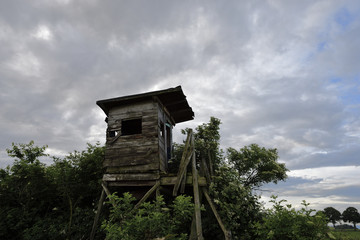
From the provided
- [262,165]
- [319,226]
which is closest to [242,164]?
[262,165]

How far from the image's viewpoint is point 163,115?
12422 mm

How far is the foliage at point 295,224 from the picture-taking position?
599 cm

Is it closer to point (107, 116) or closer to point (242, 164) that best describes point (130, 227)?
point (107, 116)

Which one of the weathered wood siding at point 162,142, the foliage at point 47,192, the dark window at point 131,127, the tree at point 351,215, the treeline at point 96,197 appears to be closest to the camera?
the treeline at point 96,197

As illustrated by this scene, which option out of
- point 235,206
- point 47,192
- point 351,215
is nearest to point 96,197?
point 47,192

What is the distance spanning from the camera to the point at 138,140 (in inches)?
432

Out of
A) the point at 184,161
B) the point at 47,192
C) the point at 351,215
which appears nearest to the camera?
the point at 184,161

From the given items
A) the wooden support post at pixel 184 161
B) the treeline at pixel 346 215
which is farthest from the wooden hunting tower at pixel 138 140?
the treeline at pixel 346 215

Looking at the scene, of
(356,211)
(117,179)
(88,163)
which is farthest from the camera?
(356,211)

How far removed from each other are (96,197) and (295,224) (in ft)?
40.7

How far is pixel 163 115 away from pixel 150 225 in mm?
7511

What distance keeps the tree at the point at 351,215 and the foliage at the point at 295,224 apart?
207ft

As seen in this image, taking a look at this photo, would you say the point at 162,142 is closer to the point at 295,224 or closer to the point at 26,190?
the point at 295,224

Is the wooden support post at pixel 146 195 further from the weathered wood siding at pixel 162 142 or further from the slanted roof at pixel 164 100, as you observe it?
the slanted roof at pixel 164 100
